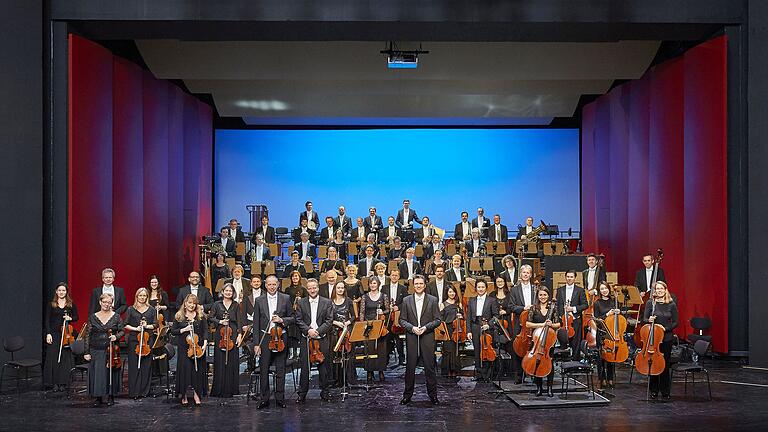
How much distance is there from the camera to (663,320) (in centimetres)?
946

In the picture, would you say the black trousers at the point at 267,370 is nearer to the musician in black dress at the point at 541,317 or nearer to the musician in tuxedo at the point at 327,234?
the musician in black dress at the point at 541,317

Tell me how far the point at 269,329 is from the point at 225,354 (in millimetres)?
950

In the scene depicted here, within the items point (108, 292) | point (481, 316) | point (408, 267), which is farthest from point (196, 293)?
point (481, 316)

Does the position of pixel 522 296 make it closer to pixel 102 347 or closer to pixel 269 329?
pixel 269 329

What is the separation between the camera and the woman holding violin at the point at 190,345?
9.48m

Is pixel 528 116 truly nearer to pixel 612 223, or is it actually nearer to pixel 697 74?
pixel 612 223

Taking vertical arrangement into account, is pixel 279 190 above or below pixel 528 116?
below

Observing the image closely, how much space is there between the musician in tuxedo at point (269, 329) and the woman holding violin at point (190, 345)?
0.67m

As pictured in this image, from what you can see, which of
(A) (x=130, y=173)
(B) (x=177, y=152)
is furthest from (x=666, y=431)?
(B) (x=177, y=152)

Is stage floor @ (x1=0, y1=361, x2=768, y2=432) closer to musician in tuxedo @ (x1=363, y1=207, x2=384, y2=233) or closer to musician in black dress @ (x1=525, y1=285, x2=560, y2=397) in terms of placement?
musician in black dress @ (x1=525, y1=285, x2=560, y2=397)

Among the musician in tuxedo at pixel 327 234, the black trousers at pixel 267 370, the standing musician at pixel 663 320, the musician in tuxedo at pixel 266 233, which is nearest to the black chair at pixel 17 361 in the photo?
the black trousers at pixel 267 370

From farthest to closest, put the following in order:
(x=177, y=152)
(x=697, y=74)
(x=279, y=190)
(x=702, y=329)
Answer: (x=279, y=190) < (x=177, y=152) < (x=697, y=74) < (x=702, y=329)

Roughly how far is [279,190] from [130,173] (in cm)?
593

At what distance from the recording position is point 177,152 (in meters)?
17.0
